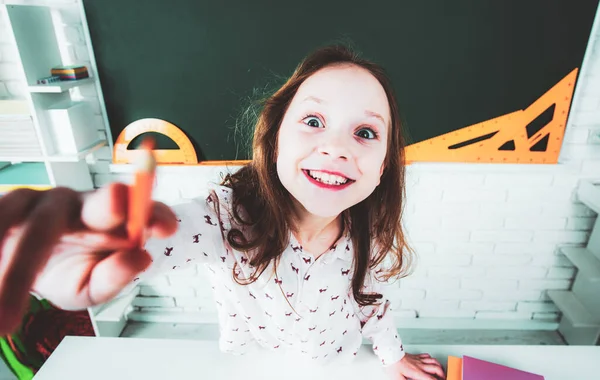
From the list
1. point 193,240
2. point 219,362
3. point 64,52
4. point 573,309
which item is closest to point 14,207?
point 193,240

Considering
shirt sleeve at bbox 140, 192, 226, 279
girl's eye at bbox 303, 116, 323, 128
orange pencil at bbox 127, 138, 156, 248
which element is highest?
orange pencil at bbox 127, 138, 156, 248

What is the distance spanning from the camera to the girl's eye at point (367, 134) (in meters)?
0.65

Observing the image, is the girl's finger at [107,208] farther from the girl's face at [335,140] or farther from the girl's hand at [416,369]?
the girl's hand at [416,369]

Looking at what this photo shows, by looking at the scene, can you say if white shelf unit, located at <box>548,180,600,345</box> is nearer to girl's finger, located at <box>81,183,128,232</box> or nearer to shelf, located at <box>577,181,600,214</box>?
shelf, located at <box>577,181,600,214</box>

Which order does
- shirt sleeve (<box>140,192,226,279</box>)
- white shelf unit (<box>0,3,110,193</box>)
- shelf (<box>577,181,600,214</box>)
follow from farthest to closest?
1. shelf (<box>577,181,600,214</box>)
2. white shelf unit (<box>0,3,110,193</box>)
3. shirt sleeve (<box>140,192,226,279</box>)

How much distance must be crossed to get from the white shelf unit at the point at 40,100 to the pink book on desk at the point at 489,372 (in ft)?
4.64

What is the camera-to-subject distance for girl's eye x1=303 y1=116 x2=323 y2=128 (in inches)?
25.4

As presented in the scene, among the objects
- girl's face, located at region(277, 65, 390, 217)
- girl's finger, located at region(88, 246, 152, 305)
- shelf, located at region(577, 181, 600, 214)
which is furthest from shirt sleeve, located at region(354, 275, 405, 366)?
shelf, located at region(577, 181, 600, 214)

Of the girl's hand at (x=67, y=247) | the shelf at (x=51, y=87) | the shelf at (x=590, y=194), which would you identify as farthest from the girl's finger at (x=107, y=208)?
the shelf at (x=590, y=194)

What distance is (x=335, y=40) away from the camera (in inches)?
55.2

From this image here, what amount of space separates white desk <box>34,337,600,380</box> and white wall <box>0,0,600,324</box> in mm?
839

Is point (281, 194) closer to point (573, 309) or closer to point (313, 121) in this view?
point (313, 121)

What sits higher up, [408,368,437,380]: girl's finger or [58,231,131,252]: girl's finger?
[58,231,131,252]: girl's finger

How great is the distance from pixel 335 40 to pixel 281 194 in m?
0.89
